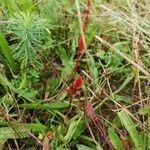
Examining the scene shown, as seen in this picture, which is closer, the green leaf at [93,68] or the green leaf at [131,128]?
the green leaf at [131,128]

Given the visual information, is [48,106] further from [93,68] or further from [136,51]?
[136,51]

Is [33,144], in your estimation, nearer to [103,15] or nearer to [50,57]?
[50,57]

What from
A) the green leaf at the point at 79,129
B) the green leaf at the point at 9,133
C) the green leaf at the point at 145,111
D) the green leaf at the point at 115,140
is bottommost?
the green leaf at the point at 115,140

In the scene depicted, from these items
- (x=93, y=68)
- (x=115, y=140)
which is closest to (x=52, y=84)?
(x=93, y=68)

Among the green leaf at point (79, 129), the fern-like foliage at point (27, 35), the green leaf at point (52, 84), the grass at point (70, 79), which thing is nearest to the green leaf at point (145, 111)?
the grass at point (70, 79)

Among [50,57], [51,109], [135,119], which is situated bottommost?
[135,119]

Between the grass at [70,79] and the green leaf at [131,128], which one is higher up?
the grass at [70,79]

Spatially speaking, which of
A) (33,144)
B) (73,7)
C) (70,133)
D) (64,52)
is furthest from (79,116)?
(73,7)

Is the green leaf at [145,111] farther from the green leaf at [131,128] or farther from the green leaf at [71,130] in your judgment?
the green leaf at [71,130]
